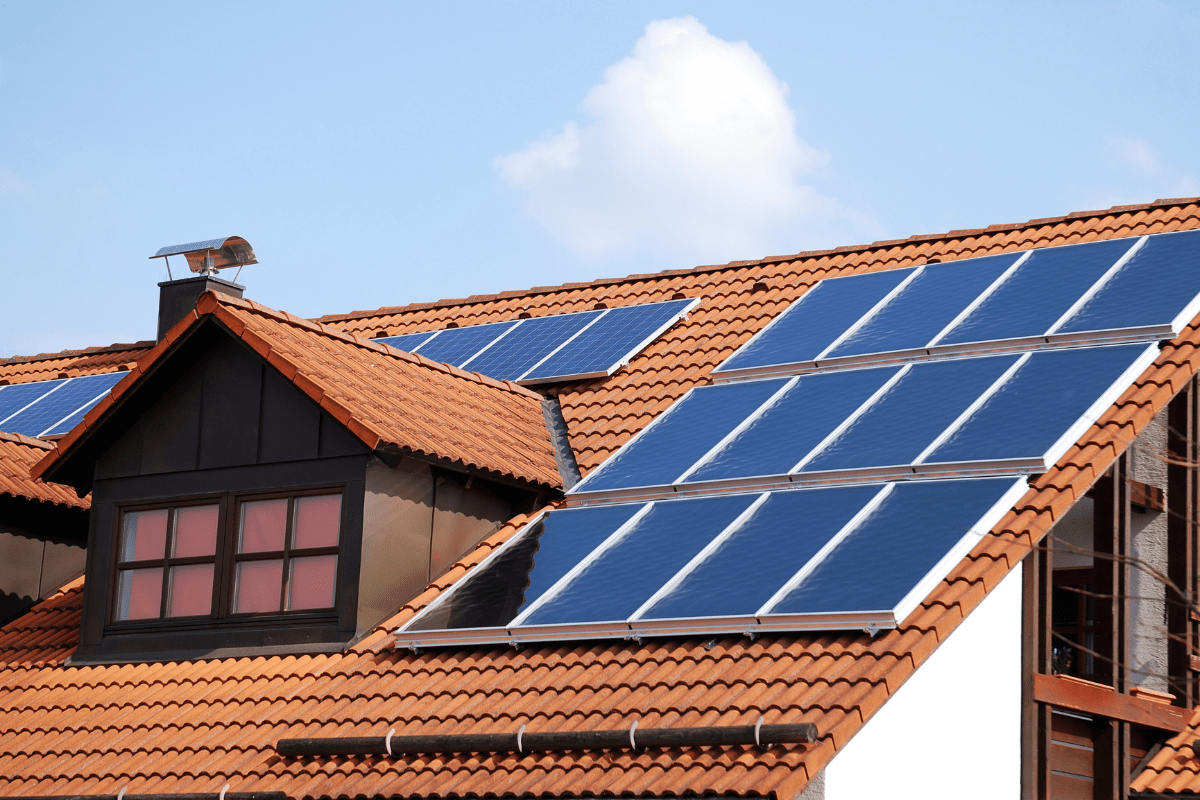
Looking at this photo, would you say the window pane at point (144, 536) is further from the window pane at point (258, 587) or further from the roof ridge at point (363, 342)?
the roof ridge at point (363, 342)

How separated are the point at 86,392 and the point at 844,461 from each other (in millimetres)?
11635

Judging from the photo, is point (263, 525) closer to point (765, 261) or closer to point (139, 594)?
point (139, 594)

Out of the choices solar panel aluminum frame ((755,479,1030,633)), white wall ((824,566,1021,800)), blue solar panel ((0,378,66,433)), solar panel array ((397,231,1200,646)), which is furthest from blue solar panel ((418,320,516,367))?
white wall ((824,566,1021,800))

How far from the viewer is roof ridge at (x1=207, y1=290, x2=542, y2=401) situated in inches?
567

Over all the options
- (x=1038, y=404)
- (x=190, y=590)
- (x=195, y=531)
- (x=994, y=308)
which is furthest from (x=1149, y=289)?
(x=190, y=590)

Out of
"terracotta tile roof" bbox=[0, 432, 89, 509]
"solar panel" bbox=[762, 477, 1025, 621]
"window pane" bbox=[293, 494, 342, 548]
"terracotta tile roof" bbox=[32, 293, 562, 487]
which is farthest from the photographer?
"terracotta tile roof" bbox=[0, 432, 89, 509]

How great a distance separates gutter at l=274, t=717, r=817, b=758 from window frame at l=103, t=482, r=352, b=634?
203 centimetres

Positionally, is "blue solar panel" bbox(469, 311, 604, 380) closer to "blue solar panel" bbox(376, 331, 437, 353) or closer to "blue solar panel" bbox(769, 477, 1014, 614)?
"blue solar panel" bbox(376, 331, 437, 353)

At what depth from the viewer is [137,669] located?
13578 millimetres

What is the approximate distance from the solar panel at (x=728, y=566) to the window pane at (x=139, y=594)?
2918mm

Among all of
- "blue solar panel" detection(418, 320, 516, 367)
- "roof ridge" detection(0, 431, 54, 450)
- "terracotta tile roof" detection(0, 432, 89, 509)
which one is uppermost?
"blue solar panel" detection(418, 320, 516, 367)

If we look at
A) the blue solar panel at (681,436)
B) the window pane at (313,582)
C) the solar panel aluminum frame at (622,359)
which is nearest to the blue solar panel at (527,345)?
the solar panel aluminum frame at (622,359)

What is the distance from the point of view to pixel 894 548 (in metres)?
10.8

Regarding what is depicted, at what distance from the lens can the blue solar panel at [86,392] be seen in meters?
18.5
